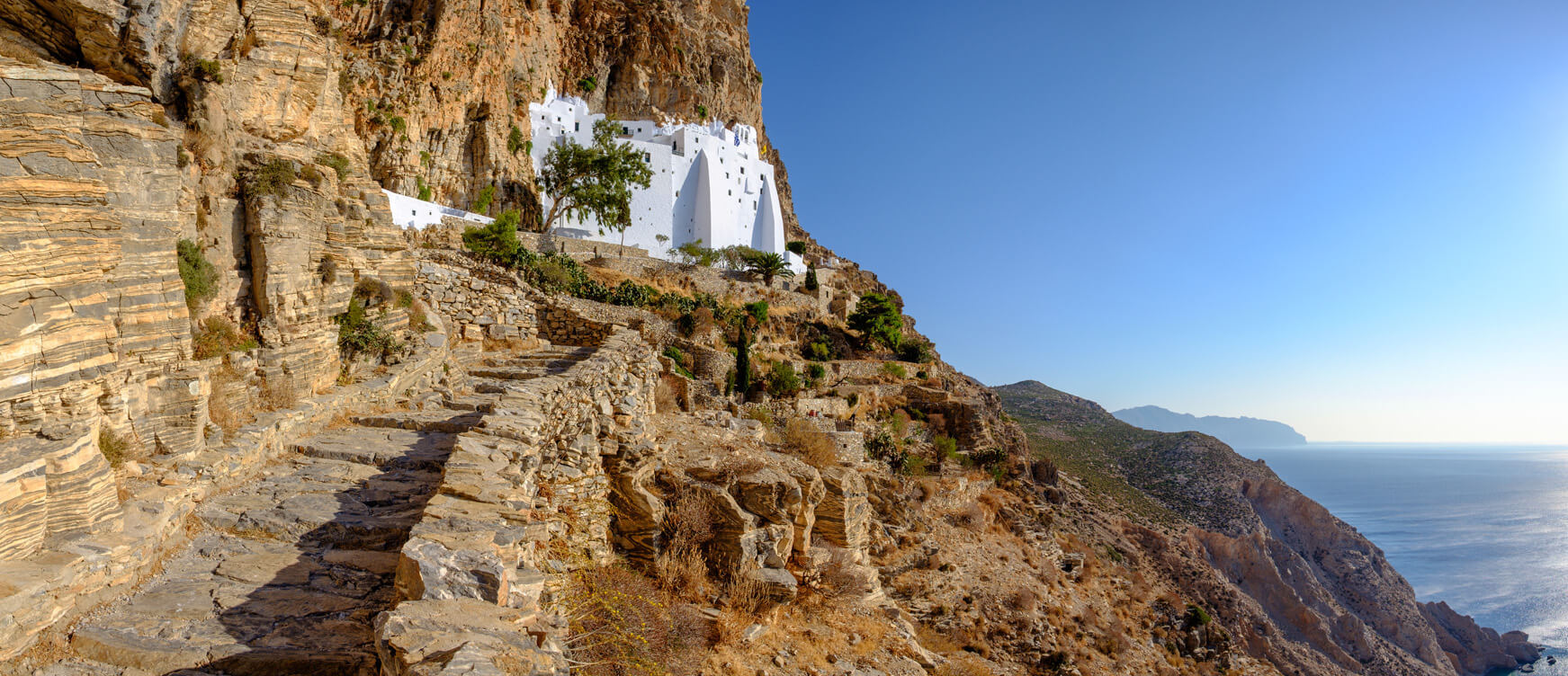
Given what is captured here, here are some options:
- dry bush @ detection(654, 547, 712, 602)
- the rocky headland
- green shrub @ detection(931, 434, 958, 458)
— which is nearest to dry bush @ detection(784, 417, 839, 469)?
the rocky headland

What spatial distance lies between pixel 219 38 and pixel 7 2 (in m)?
1.27

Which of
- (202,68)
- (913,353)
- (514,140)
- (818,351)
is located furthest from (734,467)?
(514,140)

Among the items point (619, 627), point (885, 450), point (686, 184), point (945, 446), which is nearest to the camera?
point (619, 627)

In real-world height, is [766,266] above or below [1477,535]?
above

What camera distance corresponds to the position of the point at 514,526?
3562 millimetres

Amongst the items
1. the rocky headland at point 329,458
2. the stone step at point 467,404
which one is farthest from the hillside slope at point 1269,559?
the stone step at point 467,404

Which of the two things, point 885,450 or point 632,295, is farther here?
point 632,295

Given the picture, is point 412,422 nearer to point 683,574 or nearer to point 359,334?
point 359,334

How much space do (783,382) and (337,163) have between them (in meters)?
16.7

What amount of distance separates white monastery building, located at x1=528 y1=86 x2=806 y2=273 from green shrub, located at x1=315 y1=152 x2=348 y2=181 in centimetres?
2818

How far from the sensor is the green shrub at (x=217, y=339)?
4.89 m

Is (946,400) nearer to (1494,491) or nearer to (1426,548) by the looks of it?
(1426,548)

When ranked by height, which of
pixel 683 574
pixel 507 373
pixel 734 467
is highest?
pixel 507 373

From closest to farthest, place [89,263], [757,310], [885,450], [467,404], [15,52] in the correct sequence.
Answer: [89,263], [15,52], [467,404], [885,450], [757,310]
